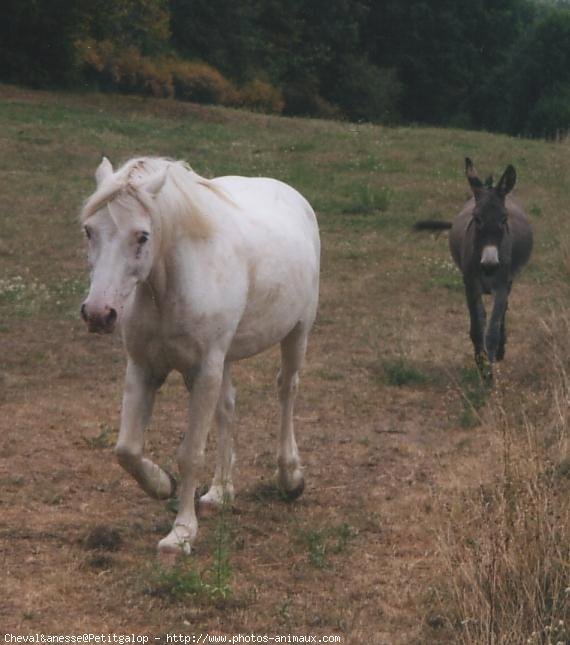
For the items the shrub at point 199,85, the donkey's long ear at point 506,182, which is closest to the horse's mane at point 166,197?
the donkey's long ear at point 506,182

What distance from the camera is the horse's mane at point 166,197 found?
5484 millimetres

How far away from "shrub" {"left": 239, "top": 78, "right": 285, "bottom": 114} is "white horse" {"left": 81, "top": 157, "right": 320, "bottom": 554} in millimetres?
40194

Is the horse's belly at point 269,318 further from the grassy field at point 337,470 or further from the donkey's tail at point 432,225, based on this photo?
the donkey's tail at point 432,225

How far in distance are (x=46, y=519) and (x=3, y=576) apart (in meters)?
0.90

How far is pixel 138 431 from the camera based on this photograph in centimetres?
603

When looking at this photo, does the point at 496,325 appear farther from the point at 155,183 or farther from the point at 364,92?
the point at 364,92

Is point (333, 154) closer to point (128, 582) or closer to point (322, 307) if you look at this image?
point (322, 307)

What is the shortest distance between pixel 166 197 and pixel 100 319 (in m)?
0.88

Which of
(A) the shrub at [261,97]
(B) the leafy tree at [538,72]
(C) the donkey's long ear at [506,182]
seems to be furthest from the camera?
(B) the leafy tree at [538,72]

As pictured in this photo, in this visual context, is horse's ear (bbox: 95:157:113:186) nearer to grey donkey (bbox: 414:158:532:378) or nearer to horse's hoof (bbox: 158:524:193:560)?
horse's hoof (bbox: 158:524:193:560)

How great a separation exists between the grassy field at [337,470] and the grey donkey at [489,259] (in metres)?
0.29

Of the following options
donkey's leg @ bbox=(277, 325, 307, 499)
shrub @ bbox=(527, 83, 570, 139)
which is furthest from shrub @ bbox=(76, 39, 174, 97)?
donkey's leg @ bbox=(277, 325, 307, 499)

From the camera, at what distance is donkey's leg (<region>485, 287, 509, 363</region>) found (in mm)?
10430

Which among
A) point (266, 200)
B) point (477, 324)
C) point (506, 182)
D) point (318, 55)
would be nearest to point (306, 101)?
point (318, 55)
